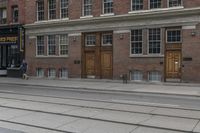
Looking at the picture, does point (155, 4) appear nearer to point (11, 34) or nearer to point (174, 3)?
point (174, 3)

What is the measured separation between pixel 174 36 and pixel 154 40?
5.31 feet

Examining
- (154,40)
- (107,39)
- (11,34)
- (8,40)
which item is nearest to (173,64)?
(154,40)

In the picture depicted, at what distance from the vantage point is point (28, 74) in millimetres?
34562

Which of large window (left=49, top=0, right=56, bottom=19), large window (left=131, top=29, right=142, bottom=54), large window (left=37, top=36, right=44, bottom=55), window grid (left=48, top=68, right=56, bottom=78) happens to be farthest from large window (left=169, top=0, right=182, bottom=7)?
large window (left=37, top=36, right=44, bottom=55)

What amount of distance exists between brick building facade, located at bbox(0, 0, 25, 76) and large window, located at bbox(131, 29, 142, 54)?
44.0ft

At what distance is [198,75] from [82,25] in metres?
11.5

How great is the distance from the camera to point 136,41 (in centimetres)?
2644

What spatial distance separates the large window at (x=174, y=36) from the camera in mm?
24450

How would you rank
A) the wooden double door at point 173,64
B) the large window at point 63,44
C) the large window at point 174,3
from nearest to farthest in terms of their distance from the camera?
the large window at point 174,3 < the wooden double door at point 173,64 < the large window at point 63,44

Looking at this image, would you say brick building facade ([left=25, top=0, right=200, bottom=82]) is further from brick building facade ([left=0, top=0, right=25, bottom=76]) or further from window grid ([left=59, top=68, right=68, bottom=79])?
brick building facade ([left=0, top=0, right=25, bottom=76])

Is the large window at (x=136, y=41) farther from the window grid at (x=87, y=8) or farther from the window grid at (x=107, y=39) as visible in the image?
the window grid at (x=87, y=8)

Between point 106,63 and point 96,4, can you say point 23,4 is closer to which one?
point 96,4

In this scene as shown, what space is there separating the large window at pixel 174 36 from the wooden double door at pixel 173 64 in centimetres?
83

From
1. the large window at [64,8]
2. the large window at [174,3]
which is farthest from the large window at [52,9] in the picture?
the large window at [174,3]
